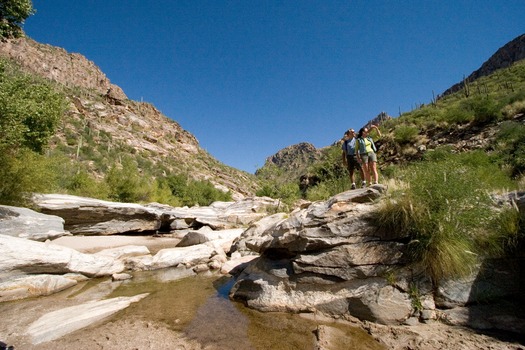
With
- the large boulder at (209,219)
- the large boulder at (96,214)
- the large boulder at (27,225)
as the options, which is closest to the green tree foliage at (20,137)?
the large boulder at (96,214)

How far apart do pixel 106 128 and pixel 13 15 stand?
64.4m

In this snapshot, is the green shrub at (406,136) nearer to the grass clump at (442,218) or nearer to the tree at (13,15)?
the grass clump at (442,218)

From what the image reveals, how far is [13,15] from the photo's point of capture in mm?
11289

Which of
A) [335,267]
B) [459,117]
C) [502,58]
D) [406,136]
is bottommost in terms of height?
[335,267]

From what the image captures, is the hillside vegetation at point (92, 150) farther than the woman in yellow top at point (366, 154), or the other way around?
the hillside vegetation at point (92, 150)

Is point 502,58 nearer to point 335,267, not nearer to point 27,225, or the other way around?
point 335,267

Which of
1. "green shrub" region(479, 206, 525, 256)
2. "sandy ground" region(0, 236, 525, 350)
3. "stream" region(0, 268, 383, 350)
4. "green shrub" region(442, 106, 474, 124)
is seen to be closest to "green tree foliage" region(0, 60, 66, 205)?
"stream" region(0, 268, 383, 350)

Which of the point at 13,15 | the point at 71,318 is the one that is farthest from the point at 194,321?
the point at 13,15

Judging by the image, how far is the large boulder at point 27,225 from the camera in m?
8.73

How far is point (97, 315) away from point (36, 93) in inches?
606

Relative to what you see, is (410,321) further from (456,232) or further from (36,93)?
(36,93)

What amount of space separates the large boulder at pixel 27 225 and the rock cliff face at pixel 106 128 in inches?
1563

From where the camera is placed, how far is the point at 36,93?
46.1 feet

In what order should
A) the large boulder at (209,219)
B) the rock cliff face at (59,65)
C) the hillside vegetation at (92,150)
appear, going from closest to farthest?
the hillside vegetation at (92,150) < the large boulder at (209,219) < the rock cliff face at (59,65)
